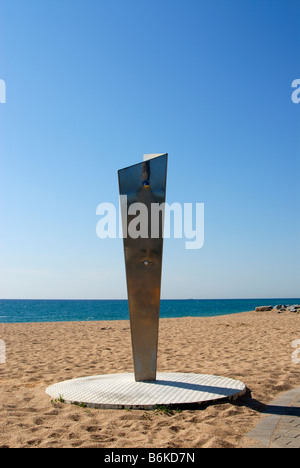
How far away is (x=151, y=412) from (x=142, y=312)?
4.84ft

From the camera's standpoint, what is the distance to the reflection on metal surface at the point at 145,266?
564 centimetres

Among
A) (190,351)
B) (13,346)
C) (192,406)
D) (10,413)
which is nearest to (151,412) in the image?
(192,406)

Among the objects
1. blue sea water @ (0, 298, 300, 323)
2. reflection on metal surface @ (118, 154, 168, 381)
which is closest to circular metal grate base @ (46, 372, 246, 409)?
reflection on metal surface @ (118, 154, 168, 381)

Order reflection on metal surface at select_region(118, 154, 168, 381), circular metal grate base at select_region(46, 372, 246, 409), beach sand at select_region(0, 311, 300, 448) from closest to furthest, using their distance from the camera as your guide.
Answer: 1. beach sand at select_region(0, 311, 300, 448)
2. circular metal grate base at select_region(46, 372, 246, 409)
3. reflection on metal surface at select_region(118, 154, 168, 381)

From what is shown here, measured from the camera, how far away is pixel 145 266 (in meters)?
5.64

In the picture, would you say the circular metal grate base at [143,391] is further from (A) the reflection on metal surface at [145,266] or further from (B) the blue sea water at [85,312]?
(B) the blue sea water at [85,312]

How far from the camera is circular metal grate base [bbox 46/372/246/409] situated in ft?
15.4

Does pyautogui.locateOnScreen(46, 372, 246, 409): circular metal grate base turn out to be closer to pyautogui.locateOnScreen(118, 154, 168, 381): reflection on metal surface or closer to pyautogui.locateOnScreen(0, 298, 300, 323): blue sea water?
pyautogui.locateOnScreen(118, 154, 168, 381): reflection on metal surface

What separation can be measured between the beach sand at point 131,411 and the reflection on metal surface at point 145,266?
3.93ft

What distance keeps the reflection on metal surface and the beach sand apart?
47.2 inches

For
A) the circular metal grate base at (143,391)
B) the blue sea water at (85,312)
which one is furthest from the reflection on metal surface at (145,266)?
the blue sea water at (85,312)

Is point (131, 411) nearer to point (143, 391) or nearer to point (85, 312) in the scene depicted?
point (143, 391)

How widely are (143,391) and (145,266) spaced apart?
5.31 feet
